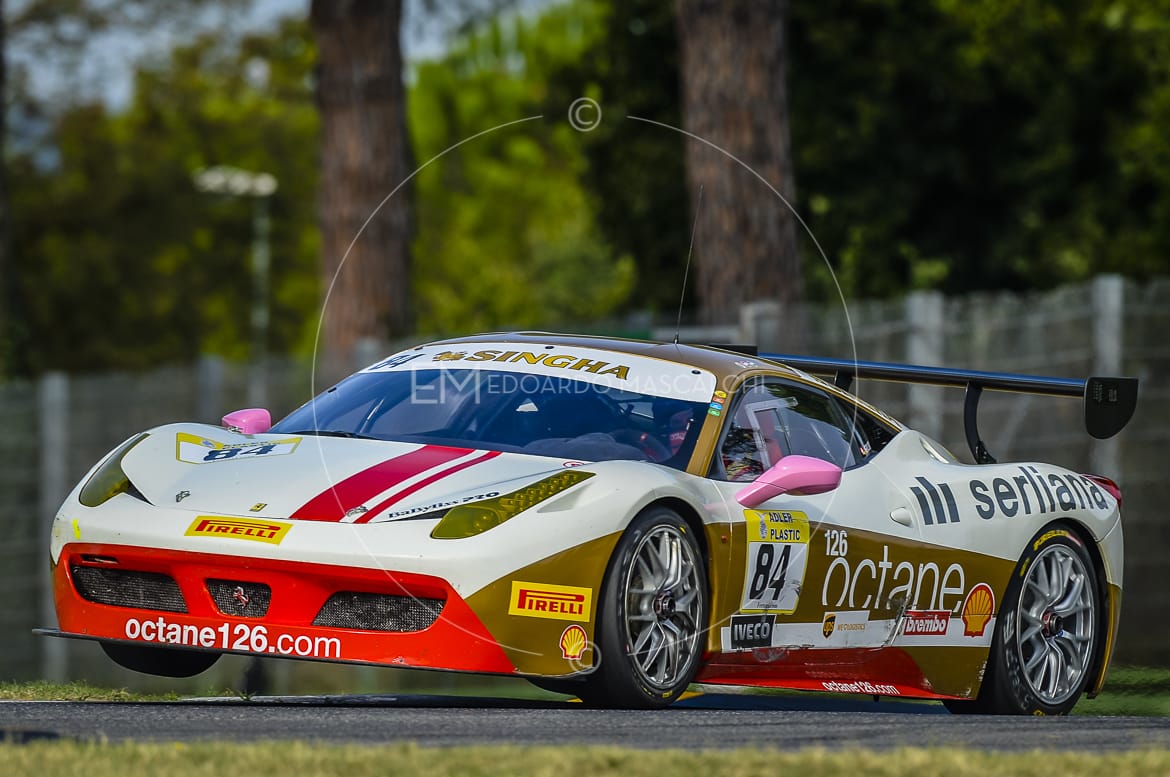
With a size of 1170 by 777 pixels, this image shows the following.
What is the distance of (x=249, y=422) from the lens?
8.34 m

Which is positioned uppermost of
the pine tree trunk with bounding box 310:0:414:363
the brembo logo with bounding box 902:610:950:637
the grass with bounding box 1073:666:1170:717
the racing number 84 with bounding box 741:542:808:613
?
the pine tree trunk with bounding box 310:0:414:363

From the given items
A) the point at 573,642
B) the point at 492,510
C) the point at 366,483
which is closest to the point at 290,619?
the point at 366,483

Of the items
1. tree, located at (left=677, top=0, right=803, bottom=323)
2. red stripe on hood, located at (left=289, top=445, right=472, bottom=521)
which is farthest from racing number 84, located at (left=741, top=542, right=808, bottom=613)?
tree, located at (left=677, top=0, right=803, bottom=323)

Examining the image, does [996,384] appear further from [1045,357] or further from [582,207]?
[582,207]

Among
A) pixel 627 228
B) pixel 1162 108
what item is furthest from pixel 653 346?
pixel 627 228

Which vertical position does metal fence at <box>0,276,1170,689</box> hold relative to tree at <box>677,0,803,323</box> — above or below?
below

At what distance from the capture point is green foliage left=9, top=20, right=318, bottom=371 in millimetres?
42219

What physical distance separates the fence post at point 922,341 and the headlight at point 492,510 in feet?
22.0

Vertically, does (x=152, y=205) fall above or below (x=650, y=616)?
above

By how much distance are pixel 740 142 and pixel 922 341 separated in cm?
228

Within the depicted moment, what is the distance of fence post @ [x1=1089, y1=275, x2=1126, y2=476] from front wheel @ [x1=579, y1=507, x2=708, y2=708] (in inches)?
255

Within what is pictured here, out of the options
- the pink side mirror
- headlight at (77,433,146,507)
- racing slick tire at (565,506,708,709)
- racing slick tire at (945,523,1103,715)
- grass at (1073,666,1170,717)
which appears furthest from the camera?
grass at (1073,666,1170,717)

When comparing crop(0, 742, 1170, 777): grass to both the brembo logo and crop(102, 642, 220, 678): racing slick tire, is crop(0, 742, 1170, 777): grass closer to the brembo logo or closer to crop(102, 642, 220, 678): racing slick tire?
crop(102, 642, 220, 678): racing slick tire

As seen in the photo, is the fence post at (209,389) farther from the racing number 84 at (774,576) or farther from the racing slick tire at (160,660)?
the racing number 84 at (774,576)
